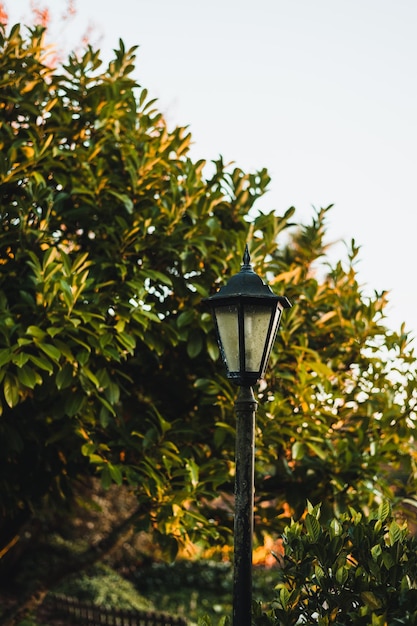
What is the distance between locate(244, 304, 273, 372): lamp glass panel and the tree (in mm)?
2068

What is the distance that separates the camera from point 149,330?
690 centimetres

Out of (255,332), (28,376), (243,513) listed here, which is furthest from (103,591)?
(255,332)

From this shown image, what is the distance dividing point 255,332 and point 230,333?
14cm

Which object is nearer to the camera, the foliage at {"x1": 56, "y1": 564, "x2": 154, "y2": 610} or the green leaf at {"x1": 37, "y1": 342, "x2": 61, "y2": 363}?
the green leaf at {"x1": 37, "y1": 342, "x2": 61, "y2": 363}

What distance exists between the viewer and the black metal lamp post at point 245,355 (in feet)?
14.1

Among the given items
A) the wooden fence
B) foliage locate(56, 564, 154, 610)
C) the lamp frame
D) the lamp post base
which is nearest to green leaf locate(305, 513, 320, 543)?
the lamp post base

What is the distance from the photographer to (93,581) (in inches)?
555

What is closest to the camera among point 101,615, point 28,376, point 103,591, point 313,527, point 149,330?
point 313,527

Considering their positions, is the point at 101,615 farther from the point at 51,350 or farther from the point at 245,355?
the point at 245,355

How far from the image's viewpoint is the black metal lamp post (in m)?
4.29

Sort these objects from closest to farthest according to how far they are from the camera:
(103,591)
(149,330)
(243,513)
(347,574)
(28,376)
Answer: (347,574)
(243,513)
(28,376)
(149,330)
(103,591)

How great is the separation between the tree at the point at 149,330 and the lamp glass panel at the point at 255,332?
2.07 m

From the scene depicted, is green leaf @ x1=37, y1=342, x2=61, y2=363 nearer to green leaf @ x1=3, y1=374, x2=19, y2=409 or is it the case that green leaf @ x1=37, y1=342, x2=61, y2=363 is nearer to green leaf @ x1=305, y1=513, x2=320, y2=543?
green leaf @ x1=3, y1=374, x2=19, y2=409

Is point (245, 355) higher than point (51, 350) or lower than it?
lower
